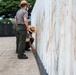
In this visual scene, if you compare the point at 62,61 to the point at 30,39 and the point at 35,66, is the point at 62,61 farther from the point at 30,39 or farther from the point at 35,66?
the point at 30,39

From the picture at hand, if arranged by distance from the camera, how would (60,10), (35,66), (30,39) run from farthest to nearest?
(30,39) → (35,66) → (60,10)

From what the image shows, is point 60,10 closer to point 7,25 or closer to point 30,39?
point 30,39

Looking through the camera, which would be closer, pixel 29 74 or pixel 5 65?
pixel 29 74

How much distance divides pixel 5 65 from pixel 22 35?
4.91 ft

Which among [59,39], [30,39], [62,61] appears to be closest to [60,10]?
[59,39]

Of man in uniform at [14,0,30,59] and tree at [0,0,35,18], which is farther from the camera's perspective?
tree at [0,0,35,18]

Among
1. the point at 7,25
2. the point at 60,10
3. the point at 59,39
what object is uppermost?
the point at 60,10

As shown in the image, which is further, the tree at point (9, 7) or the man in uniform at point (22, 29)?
the tree at point (9, 7)

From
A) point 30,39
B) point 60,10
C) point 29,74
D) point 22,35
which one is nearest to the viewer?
point 60,10

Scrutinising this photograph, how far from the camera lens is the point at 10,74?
278 inches

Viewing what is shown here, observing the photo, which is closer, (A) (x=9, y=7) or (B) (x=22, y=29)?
(B) (x=22, y=29)

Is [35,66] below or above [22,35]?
below

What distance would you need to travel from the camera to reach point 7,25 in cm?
2922

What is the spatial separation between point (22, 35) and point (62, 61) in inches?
229
